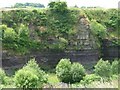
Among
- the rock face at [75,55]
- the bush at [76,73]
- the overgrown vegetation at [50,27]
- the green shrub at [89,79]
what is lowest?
the green shrub at [89,79]

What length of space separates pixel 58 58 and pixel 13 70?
574 cm

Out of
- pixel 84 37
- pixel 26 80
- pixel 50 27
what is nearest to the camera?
pixel 26 80

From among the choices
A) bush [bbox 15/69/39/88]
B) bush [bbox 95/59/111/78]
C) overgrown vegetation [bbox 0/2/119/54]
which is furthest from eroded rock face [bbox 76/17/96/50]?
bush [bbox 15/69/39/88]

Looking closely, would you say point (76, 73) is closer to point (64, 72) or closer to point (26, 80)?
point (64, 72)

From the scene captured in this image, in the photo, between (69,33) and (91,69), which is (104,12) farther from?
(91,69)

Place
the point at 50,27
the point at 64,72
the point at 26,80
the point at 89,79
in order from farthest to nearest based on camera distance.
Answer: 1. the point at 50,27
2. the point at 64,72
3. the point at 89,79
4. the point at 26,80

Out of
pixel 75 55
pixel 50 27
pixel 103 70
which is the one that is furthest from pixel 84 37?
pixel 103 70

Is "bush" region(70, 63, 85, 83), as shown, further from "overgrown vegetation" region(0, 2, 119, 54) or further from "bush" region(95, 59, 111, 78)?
"overgrown vegetation" region(0, 2, 119, 54)

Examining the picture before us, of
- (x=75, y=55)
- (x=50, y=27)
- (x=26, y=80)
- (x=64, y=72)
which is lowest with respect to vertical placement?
(x=26, y=80)

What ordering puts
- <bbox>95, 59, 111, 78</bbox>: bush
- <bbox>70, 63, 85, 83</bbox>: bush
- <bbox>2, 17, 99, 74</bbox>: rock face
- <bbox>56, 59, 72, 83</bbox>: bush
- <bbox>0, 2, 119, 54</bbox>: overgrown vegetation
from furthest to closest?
1. <bbox>0, 2, 119, 54</bbox>: overgrown vegetation
2. <bbox>2, 17, 99, 74</bbox>: rock face
3. <bbox>95, 59, 111, 78</bbox>: bush
4. <bbox>56, 59, 72, 83</bbox>: bush
5. <bbox>70, 63, 85, 83</bbox>: bush

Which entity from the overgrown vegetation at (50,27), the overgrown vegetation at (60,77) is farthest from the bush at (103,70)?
the overgrown vegetation at (50,27)

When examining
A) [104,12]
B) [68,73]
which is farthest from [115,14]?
[68,73]

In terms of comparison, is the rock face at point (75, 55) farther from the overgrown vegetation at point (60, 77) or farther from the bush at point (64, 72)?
the bush at point (64, 72)

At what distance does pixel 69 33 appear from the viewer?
4419 cm
